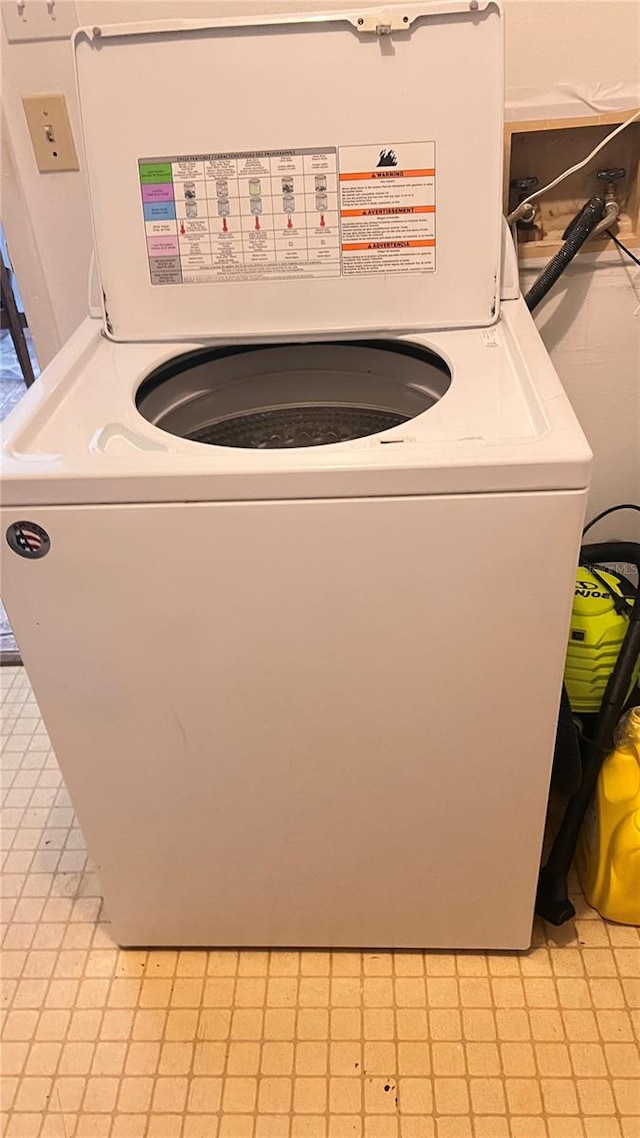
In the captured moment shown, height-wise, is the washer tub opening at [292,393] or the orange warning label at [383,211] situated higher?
the orange warning label at [383,211]

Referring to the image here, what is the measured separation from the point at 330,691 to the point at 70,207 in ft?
3.09

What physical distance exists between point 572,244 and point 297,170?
0.43 m

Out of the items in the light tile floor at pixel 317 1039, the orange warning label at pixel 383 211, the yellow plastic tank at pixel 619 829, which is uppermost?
the orange warning label at pixel 383 211

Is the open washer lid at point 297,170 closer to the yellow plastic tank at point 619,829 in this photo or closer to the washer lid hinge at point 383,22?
the washer lid hinge at point 383,22

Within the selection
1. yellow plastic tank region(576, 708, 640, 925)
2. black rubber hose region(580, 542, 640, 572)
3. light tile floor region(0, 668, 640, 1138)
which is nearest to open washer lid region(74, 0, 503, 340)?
black rubber hose region(580, 542, 640, 572)

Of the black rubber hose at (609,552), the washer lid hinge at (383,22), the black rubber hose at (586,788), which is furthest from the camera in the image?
the black rubber hose at (609,552)

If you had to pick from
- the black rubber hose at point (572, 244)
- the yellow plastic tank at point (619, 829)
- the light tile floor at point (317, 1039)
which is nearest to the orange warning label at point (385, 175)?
the black rubber hose at point (572, 244)

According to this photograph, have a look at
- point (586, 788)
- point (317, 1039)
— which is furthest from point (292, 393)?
point (317, 1039)

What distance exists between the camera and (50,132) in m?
1.38

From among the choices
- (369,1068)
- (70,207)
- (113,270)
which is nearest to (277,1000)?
(369,1068)

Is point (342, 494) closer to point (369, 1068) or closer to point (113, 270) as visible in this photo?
point (113, 270)

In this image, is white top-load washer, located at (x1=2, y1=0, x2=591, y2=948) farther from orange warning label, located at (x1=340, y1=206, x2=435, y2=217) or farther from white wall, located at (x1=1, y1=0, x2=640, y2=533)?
white wall, located at (x1=1, y1=0, x2=640, y2=533)

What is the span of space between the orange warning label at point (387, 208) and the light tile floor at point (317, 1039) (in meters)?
1.03

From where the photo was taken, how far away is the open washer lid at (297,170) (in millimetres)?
1116
